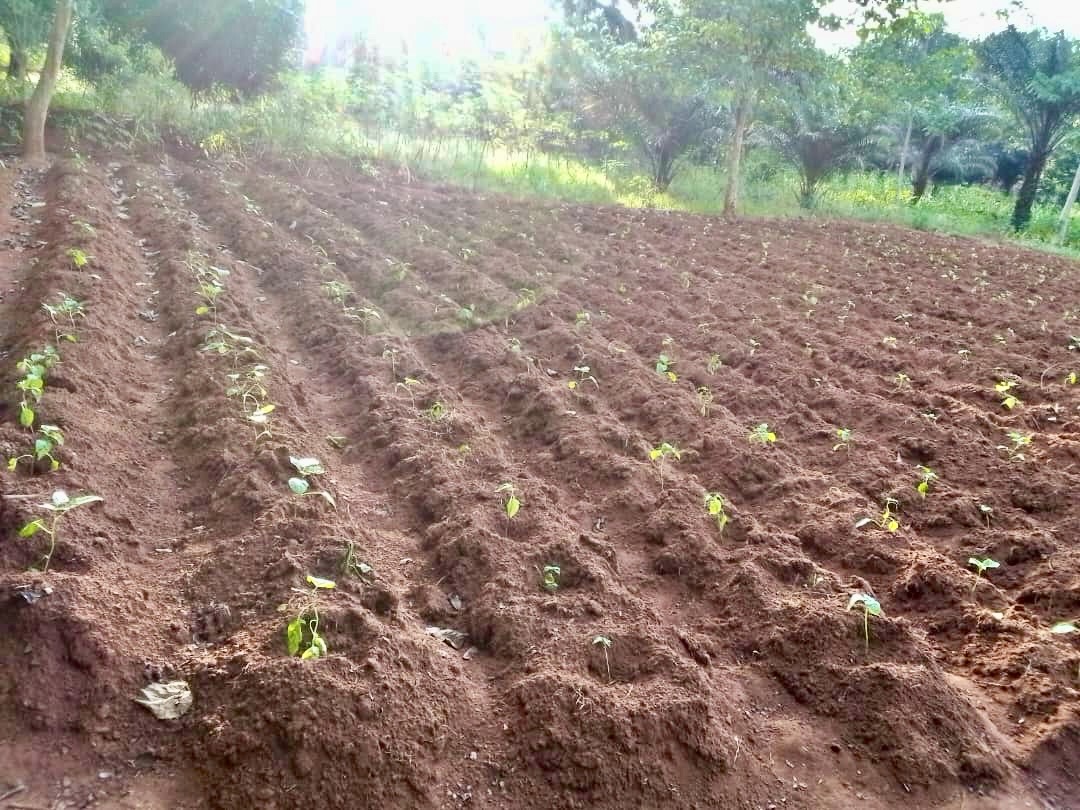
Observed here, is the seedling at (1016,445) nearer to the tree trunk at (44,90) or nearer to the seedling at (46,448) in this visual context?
the seedling at (46,448)

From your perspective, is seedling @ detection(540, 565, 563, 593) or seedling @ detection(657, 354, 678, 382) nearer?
seedling @ detection(540, 565, 563, 593)

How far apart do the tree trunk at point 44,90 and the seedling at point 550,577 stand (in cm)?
1113

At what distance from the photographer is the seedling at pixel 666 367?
18.7 ft

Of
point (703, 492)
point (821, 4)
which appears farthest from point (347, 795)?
point (821, 4)

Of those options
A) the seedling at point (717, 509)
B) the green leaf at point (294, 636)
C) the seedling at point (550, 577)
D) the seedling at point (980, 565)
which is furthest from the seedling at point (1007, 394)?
the green leaf at point (294, 636)

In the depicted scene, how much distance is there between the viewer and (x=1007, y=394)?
19.1ft

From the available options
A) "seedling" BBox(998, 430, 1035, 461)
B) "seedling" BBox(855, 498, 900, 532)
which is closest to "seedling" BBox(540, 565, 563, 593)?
"seedling" BBox(855, 498, 900, 532)

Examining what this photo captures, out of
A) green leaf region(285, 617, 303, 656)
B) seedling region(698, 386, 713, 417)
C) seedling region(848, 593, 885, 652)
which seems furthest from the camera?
seedling region(698, 386, 713, 417)

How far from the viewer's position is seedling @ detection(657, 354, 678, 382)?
5713mm

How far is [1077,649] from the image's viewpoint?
3.12 meters

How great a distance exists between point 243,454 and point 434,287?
4.06 meters

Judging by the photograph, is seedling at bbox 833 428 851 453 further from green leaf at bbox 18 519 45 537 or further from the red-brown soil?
green leaf at bbox 18 519 45 537

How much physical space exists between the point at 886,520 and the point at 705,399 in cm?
162

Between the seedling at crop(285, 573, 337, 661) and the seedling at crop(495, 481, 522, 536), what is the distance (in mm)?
1028
